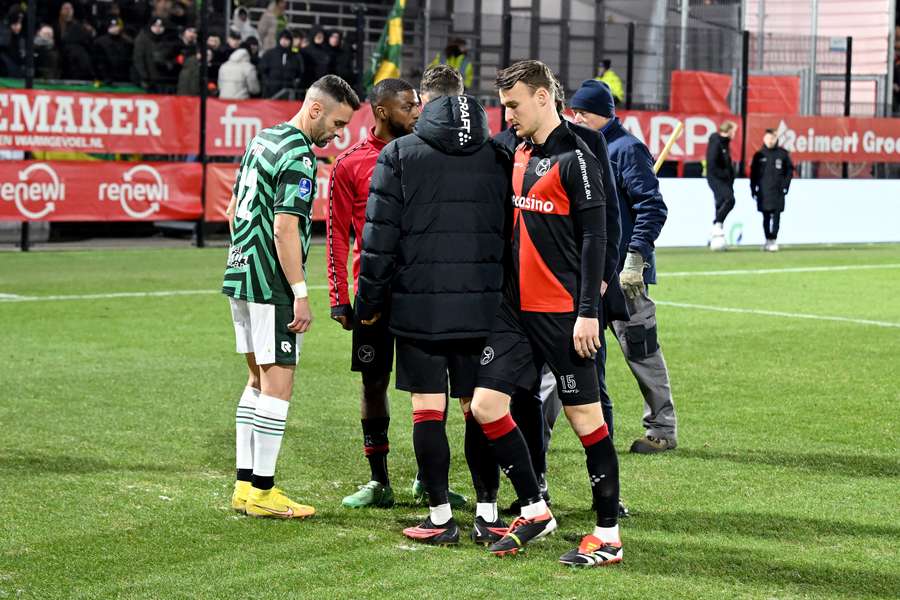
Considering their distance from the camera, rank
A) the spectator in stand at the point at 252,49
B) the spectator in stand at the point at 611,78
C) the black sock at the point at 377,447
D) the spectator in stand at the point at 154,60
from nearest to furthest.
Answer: the black sock at the point at 377,447 → the spectator in stand at the point at 154,60 → the spectator in stand at the point at 252,49 → the spectator in stand at the point at 611,78

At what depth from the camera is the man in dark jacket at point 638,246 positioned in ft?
24.0

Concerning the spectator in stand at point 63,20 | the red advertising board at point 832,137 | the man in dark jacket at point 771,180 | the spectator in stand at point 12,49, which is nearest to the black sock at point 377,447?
the spectator in stand at point 12,49

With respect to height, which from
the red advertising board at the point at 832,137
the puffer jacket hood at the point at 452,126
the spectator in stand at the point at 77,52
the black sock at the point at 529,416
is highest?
the spectator in stand at the point at 77,52

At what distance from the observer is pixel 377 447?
6.88 metres

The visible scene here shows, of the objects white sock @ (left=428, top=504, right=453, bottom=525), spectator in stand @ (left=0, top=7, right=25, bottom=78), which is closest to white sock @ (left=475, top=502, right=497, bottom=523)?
white sock @ (left=428, top=504, right=453, bottom=525)

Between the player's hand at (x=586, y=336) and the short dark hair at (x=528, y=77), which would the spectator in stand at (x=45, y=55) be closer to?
the short dark hair at (x=528, y=77)

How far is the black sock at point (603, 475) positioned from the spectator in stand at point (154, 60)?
56.4 feet

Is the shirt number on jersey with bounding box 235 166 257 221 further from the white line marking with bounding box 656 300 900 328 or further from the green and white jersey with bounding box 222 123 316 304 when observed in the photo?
the white line marking with bounding box 656 300 900 328

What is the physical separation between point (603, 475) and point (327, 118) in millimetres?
2023

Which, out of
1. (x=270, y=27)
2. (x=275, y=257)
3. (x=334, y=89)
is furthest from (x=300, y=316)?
(x=270, y=27)

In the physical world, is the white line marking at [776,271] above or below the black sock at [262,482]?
above

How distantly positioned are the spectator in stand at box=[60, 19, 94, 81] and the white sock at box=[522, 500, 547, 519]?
1664 cm

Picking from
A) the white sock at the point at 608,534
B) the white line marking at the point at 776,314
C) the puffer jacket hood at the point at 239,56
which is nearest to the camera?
the white sock at the point at 608,534

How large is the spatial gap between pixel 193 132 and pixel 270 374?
1582 cm
